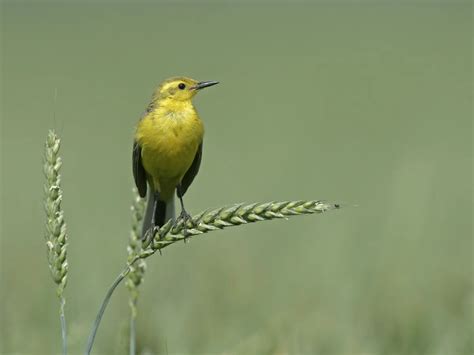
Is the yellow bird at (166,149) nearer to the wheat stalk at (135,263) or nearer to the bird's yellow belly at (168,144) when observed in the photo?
the bird's yellow belly at (168,144)

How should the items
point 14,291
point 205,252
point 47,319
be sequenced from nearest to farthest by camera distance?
1. point 47,319
2. point 14,291
3. point 205,252

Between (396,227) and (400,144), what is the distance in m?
8.31

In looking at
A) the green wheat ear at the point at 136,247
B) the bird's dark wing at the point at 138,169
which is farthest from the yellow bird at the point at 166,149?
the green wheat ear at the point at 136,247

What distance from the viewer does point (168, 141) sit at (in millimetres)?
4809

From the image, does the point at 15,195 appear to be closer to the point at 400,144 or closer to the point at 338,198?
the point at 338,198

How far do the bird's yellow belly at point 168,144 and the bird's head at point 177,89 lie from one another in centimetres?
34

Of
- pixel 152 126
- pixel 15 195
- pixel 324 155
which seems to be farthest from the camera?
pixel 324 155

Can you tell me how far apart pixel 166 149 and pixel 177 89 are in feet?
2.58

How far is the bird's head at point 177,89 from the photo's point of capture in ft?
17.5

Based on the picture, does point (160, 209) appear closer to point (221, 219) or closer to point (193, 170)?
point (193, 170)

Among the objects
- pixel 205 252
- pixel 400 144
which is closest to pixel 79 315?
pixel 205 252

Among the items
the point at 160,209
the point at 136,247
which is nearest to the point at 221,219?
the point at 136,247

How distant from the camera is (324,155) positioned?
50.2ft

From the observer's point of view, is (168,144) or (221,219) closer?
(221,219)
